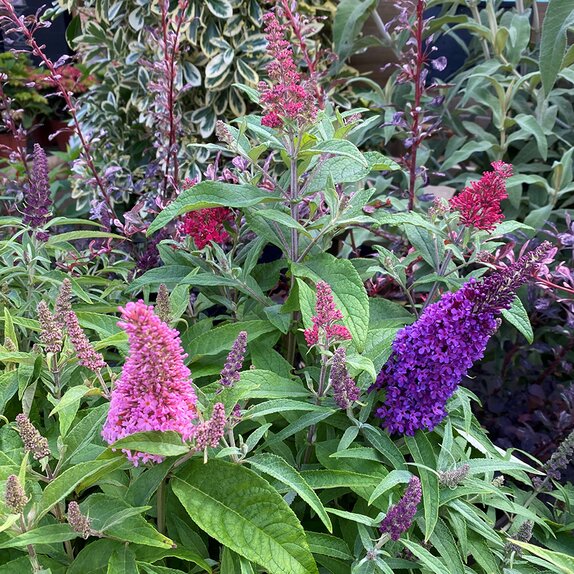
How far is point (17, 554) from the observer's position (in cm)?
83

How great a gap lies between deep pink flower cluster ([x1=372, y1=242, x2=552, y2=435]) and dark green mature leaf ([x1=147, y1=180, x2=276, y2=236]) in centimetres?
35

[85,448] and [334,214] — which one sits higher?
[334,214]

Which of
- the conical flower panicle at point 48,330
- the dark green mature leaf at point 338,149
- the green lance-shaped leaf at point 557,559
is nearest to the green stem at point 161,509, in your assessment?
the conical flower panicle at point 48,330

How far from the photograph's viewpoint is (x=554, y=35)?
1.09m

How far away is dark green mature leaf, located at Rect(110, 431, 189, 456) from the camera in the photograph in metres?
0.68

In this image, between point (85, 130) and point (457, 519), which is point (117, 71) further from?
point (457, 519)

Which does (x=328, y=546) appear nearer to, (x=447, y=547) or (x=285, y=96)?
(x=447, y=547)

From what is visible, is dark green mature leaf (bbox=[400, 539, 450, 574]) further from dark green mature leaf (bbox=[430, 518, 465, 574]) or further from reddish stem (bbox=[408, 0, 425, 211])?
reddish stem (bbox=[408, 0, 425, 211])

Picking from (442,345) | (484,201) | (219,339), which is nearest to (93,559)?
(219,339)

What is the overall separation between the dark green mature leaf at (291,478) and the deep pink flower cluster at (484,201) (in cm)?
55

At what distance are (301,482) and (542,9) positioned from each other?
7.63 feet

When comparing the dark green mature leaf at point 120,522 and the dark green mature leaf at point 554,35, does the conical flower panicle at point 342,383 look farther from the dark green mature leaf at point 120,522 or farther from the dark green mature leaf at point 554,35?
the dark green mature leaf at point 554,35

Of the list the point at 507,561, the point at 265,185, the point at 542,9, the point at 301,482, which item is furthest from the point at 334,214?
the point at 542,9

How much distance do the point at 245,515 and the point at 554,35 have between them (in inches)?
37.2
